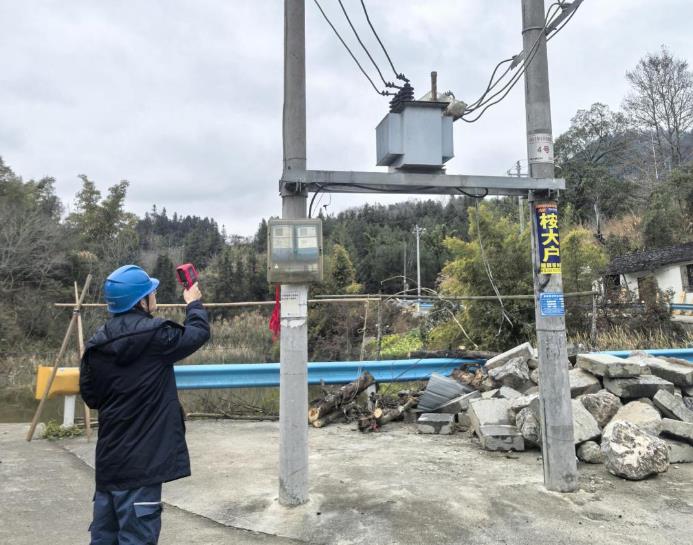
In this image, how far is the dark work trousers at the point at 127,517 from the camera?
2377 millimetres

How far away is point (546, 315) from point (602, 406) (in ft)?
5.82

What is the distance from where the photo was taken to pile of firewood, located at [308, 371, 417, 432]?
21.4 feet

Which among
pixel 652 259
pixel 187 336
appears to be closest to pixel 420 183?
pixel 187 336

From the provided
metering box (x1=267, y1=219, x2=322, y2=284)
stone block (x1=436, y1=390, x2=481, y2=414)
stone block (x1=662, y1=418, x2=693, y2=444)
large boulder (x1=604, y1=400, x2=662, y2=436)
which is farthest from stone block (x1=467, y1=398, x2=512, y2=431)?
metering box (x1=267, y1=219, x2=322, y2=284)

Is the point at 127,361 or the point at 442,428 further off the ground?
the point at 127,361

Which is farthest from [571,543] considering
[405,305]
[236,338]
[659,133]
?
[659,133]

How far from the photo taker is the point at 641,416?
5141 mm

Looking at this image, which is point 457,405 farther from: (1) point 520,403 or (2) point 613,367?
(2) point 613,367

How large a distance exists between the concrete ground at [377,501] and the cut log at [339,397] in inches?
42.6

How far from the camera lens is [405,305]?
45.5 feet

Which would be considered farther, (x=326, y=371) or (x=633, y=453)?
(x=326, y=371)

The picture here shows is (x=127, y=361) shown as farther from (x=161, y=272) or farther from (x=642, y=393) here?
(x=161, y=272)

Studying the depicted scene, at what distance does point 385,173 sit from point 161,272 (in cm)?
3806

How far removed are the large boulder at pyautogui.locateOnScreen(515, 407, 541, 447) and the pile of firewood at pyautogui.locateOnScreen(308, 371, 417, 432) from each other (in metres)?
1.65
